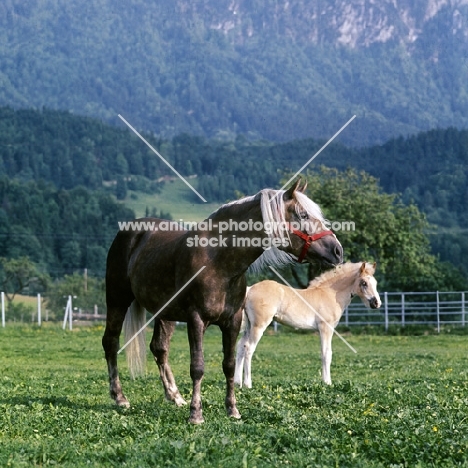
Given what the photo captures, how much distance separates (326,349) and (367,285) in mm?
2105

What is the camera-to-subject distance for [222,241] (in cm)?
902

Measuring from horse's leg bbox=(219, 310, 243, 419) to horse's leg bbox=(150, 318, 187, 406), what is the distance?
139 centimetres

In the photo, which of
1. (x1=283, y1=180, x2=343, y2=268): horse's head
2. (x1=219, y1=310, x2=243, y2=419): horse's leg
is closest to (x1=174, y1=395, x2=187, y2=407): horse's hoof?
(x1=219, y1=310, x2=243, y2=419): horse's leg

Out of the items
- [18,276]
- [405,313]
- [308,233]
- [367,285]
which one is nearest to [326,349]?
[367,285]

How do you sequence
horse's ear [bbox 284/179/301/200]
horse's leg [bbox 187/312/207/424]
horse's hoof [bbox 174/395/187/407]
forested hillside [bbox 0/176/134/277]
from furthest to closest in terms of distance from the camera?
1. forested hillside [bbox 0/176/134/277]
2. horse's hoof [bbox 174/395/187/407]
3. horse's leg [bbox 187/312/207/424]
4. horse's ear [bbox 284/179/301/200]

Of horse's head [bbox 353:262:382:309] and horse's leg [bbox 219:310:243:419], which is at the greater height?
horse's head [bbox 353:262:382:309]

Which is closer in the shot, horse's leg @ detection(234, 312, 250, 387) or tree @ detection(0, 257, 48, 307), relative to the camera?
horse's leg @ detection(234, 312, 250, 387)

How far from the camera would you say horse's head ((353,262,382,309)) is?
16547 mm

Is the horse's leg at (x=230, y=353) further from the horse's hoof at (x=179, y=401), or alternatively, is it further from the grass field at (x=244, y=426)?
the horse's hoof at (x=179, y=401)

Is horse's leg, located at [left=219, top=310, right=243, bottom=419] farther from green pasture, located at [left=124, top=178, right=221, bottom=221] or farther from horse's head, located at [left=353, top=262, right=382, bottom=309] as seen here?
green pasture, located at [left=124, top=178, right=221, bottom=221]

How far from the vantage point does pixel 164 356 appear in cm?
1072

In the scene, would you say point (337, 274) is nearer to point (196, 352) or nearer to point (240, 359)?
point (240, 359)

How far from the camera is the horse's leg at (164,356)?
34.5ft

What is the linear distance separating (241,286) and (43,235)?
122592 millimetres
